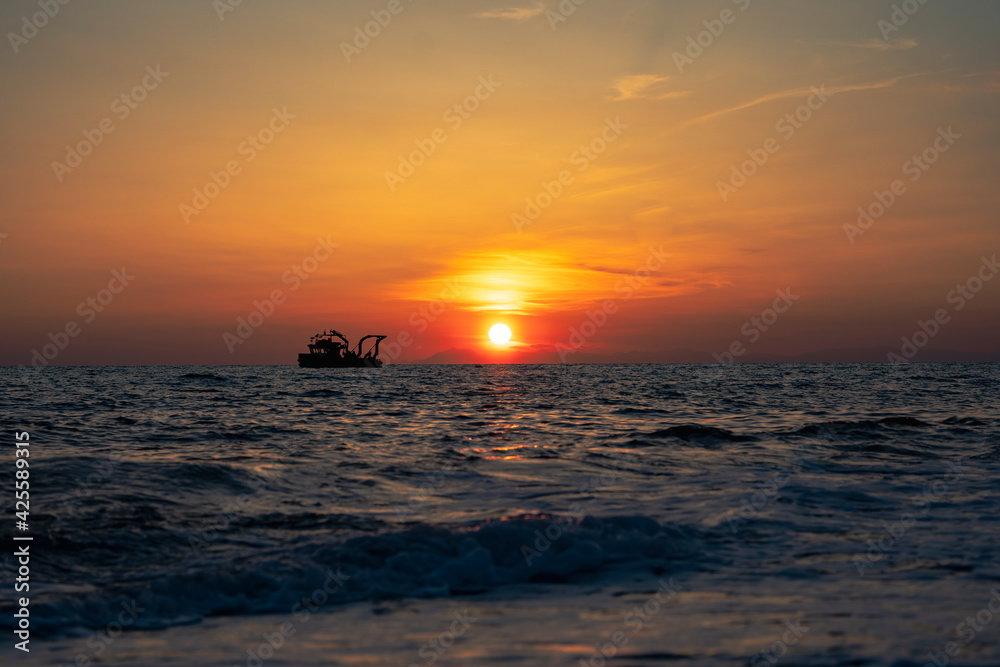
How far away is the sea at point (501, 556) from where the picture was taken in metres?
5.96

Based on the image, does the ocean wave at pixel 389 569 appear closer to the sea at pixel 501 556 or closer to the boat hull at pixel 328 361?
the sea at pixel 501 556

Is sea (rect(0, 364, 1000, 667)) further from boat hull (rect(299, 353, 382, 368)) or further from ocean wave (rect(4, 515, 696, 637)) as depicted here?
boat hull (rect(299, 353, 382, 368))

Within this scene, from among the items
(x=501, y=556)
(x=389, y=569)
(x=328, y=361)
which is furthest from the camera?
(x=328, y=361)

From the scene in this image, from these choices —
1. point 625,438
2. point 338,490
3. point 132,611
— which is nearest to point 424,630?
point 132,611

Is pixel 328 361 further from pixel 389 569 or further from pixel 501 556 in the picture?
pixel 389 569

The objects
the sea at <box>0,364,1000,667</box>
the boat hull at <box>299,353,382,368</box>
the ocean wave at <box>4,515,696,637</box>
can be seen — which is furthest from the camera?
the boat hull at <box>299,353,382,368</box>

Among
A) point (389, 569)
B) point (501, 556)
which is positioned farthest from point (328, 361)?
point (389, 569)

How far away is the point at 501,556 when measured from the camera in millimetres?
8867

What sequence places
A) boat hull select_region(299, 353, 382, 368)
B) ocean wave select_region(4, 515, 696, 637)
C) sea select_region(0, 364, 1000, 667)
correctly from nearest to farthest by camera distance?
sea select_region(0, 364, 1000, 667)
ocean wave select_region(4, 515, 696, 637)
boat hull select_region(299, 353, 382, 368)

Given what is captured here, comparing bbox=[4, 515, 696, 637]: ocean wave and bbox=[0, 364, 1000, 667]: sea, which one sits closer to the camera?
bbox=[0, 364, 1000, 667]: sea

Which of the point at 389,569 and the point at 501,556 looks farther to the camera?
the point at 501,556

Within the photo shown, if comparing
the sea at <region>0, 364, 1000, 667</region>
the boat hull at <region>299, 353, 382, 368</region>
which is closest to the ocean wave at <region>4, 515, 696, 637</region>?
the sea at <region>0, 364, 1000, 667</region>

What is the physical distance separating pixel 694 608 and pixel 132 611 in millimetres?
5670

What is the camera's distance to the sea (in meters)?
5.96
